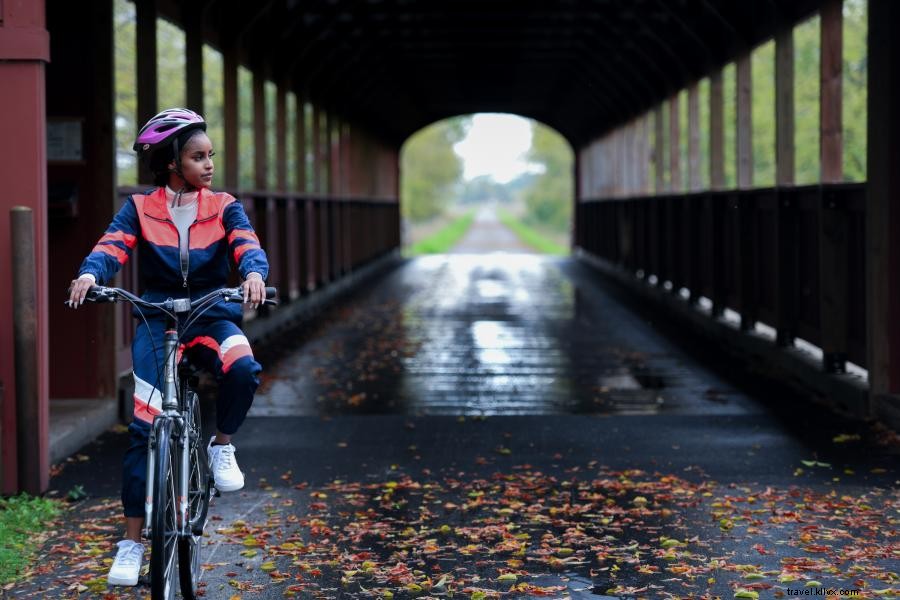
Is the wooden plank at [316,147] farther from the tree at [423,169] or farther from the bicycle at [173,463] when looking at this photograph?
the tree at [423,169]

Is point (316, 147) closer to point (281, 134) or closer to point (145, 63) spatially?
point (281, 134)

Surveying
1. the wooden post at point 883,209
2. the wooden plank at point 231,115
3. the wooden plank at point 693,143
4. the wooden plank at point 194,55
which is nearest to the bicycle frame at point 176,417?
the wooden post at point 883,209

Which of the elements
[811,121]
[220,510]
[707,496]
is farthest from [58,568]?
[811,121]

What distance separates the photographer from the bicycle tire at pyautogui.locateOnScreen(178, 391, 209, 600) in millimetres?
4707

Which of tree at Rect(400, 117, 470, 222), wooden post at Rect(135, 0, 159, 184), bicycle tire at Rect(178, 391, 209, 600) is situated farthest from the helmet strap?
tree at Rect(400, 117, 470, 222)

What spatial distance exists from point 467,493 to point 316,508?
72 cm

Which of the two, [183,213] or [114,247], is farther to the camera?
[183,213]

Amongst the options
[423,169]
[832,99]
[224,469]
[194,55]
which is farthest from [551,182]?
[224,469]

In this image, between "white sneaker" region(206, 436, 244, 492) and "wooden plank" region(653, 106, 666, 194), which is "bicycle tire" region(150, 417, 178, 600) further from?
"wooden plank" region(653, 106, 666, 194)

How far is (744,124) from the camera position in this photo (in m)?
13.9

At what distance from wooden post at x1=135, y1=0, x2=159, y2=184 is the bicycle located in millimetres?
5635

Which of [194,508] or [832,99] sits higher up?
[832,99]

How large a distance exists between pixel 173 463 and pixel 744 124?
10250 millimetres

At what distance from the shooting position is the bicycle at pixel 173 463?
4.37m
